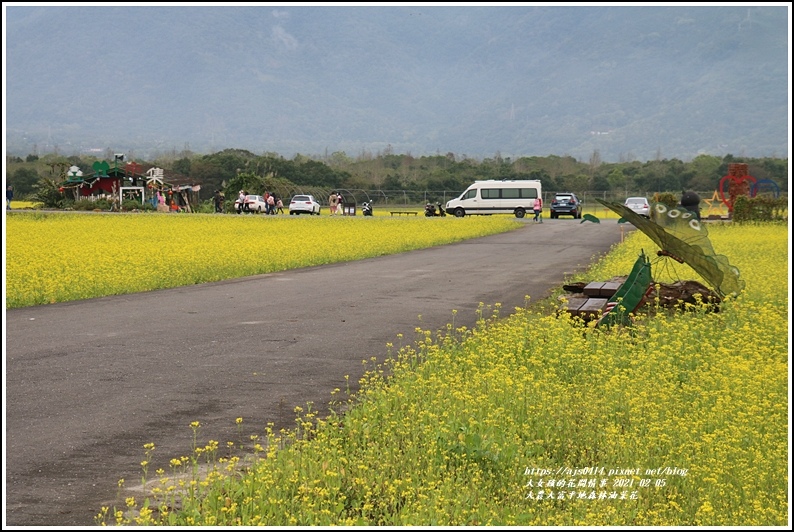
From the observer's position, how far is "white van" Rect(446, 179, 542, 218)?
216 feet

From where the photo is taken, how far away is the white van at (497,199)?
6588 centimetres

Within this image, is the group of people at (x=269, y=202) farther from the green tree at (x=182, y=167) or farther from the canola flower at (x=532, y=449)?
the canola flower at (x=532, y=449)

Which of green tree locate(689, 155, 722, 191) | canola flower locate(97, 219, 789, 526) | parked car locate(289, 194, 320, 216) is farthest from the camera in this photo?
green tree locate(689, 155, 722, 191)

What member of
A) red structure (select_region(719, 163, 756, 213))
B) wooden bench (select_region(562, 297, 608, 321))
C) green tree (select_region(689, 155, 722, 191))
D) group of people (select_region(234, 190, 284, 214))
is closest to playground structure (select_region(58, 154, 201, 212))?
group of people (select_region(234, 190, 284, 214))

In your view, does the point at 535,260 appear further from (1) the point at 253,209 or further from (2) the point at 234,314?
(1) the point at 253,209

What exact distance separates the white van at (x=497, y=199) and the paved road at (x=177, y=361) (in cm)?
4578

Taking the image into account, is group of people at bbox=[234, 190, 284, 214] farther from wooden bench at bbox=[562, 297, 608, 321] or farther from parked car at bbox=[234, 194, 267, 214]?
wooden bench at bbox=[562, 297, 608, 321]

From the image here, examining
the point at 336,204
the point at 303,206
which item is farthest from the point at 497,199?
the point at 303,206

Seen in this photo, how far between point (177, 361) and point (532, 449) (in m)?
4.68

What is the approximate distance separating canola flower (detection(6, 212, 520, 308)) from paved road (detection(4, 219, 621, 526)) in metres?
1.29

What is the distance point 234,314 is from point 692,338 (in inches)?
251

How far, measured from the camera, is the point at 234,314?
14031 mm

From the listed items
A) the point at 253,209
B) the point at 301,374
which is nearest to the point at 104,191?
the point at 253,209

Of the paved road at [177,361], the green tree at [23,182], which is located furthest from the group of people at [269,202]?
the paved road at [177,361]
